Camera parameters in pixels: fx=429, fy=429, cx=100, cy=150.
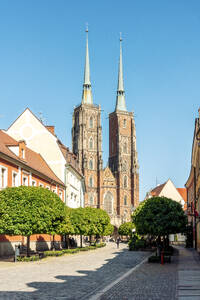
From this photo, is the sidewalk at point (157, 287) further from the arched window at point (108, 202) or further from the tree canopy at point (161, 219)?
the arched window at point (108, 202)

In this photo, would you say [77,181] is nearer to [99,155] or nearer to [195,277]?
[195,277]

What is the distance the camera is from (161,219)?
27156 mm

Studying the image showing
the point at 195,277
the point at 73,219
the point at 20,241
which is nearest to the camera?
the point at 195,277

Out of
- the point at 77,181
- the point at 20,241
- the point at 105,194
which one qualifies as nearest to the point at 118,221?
the point at 105,194

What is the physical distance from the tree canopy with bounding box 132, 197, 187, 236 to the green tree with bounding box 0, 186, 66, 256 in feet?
19.0

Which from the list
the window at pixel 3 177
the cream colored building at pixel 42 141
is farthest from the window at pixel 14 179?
the cream colored building at pixel 42 141

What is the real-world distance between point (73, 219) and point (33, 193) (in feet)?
48.3

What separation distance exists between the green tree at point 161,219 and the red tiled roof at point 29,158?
35.7ft

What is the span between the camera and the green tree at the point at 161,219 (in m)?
27.1

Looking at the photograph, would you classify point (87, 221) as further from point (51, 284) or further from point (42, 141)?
point (51, 284)

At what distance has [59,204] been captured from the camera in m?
29.8

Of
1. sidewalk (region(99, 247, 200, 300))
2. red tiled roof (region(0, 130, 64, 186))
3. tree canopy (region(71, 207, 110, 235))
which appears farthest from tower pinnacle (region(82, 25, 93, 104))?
sidewalk (region(99, 247, 200, 300))

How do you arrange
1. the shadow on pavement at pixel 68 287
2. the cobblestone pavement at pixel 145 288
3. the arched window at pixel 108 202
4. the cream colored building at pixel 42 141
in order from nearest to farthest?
the shadow on pavement at pixel 68 287 → the cobblestone pavement at pixel 145 288 → the cream colored building at pixel 42 141 → the arched window at pixel 108 202

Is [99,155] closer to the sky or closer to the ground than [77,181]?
closer to the sky
